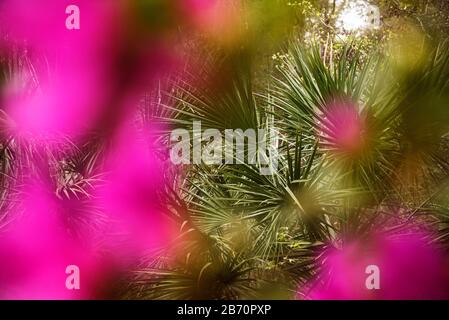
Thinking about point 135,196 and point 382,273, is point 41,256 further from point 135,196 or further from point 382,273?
point 382,273

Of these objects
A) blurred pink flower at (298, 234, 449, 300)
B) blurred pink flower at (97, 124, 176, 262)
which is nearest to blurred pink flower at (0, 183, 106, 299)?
blurred pink flower at (97, 124, 176, 262)

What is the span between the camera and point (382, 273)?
229 centimetres

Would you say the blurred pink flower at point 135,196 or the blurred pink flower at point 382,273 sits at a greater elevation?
the blurred pink flower at point 135,196

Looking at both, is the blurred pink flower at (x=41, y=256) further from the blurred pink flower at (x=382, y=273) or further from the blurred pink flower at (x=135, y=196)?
the blurred pink flower at (x=382, y=273)

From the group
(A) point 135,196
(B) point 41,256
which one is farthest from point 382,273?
(B) point 41,256

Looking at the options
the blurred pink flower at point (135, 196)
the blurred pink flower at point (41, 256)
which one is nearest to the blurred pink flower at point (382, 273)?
the blurred pink flower at point (135, 196)

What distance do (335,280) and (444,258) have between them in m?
0.48

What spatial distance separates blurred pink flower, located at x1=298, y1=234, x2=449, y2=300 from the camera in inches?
89.3

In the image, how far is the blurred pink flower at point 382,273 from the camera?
89.3 inches

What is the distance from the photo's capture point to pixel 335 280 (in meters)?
2.27

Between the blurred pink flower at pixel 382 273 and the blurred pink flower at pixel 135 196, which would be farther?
the blurred pink flower at pixel 135 196

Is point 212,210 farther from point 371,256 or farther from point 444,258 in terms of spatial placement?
point 444,258
